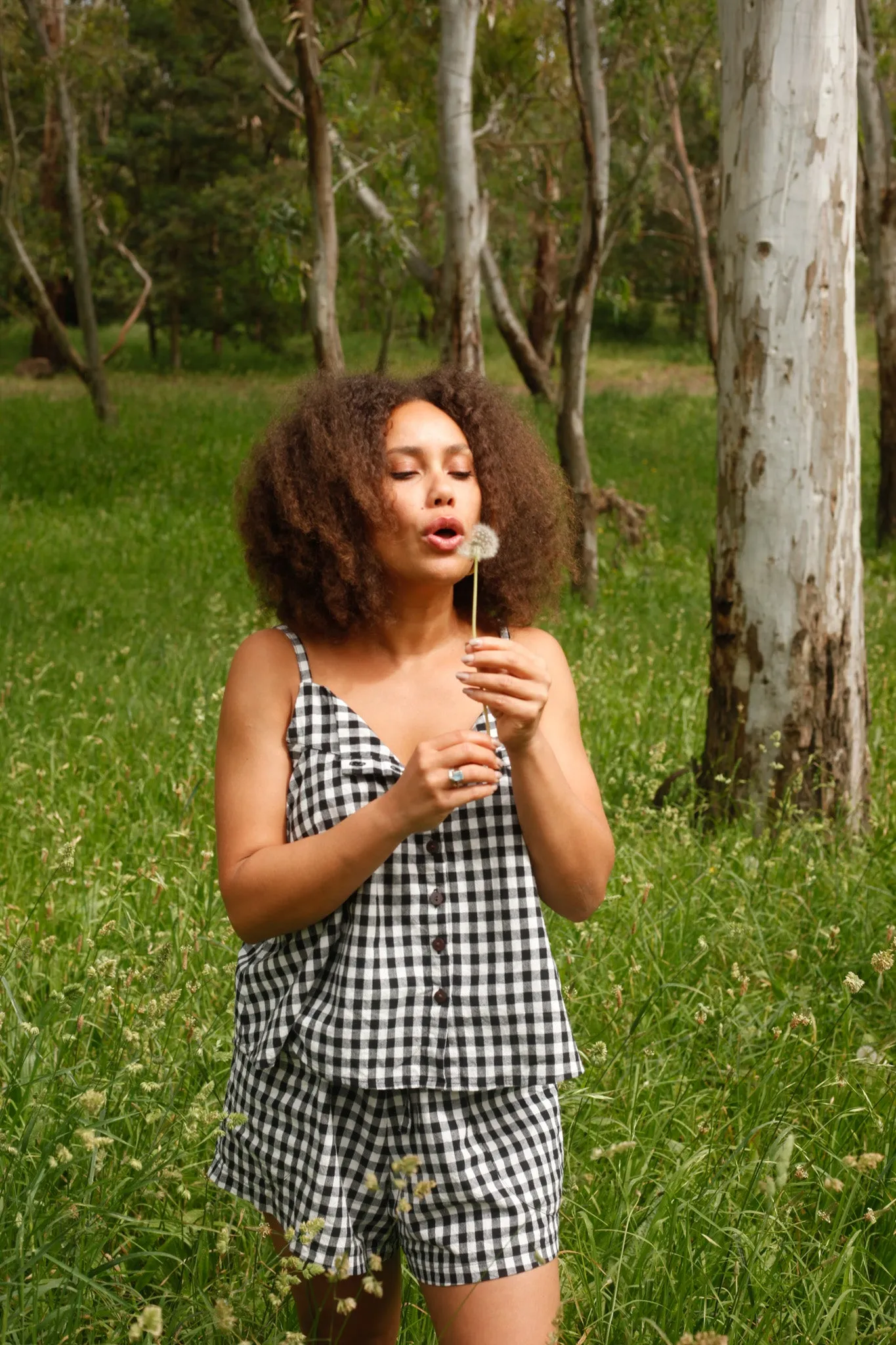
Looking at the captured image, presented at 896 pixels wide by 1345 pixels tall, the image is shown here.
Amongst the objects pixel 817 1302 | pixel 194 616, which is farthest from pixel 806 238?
pixel 194 616

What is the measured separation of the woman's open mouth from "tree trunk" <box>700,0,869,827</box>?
2524mm

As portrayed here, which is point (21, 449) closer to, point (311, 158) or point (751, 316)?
point (311, 158)

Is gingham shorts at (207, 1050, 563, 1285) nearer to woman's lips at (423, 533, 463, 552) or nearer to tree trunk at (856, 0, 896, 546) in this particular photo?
woman's lips at (423, 533, 463, 552)

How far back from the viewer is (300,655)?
82.7 inches

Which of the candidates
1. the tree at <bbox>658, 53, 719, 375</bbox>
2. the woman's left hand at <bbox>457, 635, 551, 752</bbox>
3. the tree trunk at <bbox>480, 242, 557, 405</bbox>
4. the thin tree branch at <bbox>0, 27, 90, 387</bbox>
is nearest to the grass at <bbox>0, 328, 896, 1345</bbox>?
the woman's left hand at <bbox>457, 635, 551, 752</bbox>

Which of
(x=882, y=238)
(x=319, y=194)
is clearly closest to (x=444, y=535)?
(x=319, y=194)

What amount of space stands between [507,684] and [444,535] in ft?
1.17

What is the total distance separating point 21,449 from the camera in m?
15.2

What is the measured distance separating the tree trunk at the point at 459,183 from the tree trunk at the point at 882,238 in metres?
4.13

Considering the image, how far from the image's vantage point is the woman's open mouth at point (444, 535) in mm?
2020

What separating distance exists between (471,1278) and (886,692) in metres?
4.86

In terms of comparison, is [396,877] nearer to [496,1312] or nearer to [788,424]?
[496,1312]

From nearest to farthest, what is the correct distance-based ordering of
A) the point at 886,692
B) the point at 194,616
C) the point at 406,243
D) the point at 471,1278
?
the point at 471,1278
the point at 886,692
the point at 194,616
the point at 406,243

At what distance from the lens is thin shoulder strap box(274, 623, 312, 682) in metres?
2.07
